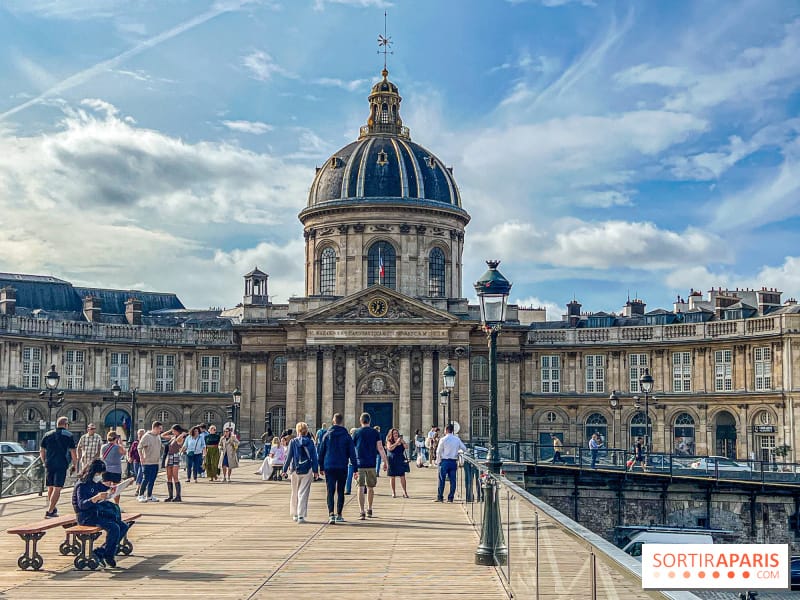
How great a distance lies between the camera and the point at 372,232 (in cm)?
7981

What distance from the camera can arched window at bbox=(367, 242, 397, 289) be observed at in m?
79.4

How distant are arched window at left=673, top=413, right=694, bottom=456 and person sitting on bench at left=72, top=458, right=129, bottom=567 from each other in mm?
60642

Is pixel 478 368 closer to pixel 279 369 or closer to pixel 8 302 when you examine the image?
pixel 279 369

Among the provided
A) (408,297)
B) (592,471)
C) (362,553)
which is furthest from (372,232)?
(362,553)

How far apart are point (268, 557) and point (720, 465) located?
36406 mm

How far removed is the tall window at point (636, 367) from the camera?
75725mm

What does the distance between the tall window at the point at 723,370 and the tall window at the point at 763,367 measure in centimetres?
210

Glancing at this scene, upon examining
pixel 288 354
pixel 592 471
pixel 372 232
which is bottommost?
pixel 592 471

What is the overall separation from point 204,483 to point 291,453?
1338 centimetres

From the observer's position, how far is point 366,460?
2447 centimetres

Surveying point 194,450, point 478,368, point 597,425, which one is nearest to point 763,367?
point 597,425

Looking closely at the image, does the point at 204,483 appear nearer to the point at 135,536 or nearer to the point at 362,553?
the point at 135,536

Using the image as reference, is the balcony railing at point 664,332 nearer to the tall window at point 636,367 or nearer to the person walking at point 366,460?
the tall window at point 636,367

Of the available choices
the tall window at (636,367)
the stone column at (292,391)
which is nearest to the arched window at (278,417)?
the stone column at (292,391)
